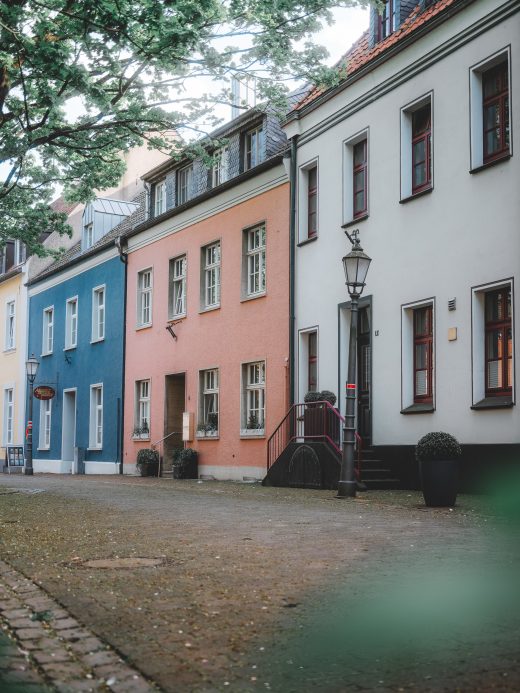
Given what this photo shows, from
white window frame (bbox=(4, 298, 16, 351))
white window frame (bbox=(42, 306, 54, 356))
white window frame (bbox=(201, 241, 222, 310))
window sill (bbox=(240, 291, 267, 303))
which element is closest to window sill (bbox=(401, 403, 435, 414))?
window sill (bbox=(240, 291, 267, 303))

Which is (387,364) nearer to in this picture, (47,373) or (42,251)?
(42,251)

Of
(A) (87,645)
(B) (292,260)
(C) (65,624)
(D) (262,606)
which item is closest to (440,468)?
(D) (262,606)

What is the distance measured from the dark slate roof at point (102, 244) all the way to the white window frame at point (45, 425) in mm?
4998

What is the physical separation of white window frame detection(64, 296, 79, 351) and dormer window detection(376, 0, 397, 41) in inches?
695

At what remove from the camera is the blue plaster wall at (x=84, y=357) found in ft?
98.3

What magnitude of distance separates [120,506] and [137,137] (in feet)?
22.3

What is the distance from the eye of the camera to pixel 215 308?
79.3 ft

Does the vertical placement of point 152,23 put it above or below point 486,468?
above

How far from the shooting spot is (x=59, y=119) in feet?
49.4

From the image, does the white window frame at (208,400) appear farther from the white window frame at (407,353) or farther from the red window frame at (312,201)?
the white window frame at (407,353)

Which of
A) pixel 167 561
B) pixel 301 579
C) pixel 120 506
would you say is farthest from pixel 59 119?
pixel 301 579

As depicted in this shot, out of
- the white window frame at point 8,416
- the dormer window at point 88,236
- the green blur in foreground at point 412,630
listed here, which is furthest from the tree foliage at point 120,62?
the white window frame at point 8,416

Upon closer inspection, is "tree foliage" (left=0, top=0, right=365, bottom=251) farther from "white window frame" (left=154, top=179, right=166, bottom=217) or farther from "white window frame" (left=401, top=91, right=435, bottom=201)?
"white window frame" (left=154, top=179, right=166, bottom=217)

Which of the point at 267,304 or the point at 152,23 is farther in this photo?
the point at 267,304
